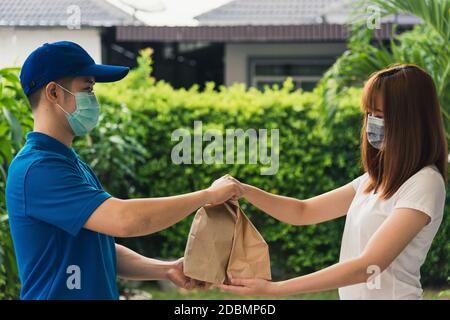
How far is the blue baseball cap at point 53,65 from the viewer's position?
2008 millimetres

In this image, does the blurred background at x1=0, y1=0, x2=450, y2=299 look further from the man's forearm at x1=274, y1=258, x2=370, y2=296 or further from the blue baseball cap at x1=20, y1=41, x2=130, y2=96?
the man's forearm at x1=274, y1=258, x2=370, y2=296

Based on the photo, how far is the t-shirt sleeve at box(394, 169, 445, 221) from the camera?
6.62 ft

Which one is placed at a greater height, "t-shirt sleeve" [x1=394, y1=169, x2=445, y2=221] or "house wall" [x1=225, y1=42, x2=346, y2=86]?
"house wall" [x1=225, y1=42, x2=346, y2=86]

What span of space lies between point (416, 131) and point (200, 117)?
438 cm

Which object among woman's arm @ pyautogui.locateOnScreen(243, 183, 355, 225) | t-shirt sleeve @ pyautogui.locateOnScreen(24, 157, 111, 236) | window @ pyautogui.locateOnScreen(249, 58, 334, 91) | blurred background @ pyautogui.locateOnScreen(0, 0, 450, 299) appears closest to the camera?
t-shirt sleeve @ pyautogui.locateOnScreen(24, 157, 111, 236)

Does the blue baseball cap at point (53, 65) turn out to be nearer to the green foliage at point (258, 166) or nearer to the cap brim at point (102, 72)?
the cap brim at point (102, 72)

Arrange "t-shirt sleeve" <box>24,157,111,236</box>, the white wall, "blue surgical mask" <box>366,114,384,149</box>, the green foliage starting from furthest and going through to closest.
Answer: the green foliage, the white wall, "blue surgical mask" <box>366,114,384,149</box>, "t-shirt sleeve" <box>24,157,111,236</box>

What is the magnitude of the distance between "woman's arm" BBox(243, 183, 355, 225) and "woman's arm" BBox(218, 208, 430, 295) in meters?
0.44

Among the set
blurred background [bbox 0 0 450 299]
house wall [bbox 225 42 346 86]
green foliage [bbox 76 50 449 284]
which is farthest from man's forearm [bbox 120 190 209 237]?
house wall [bbox 225 42 346 86]

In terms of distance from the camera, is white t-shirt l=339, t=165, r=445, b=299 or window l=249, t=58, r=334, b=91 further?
window l=249, t=58, r=334, b=91

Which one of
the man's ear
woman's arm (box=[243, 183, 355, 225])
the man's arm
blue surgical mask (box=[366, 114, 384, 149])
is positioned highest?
the man's ear

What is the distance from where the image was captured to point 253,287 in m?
2.11

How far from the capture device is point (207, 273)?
7.12ft
